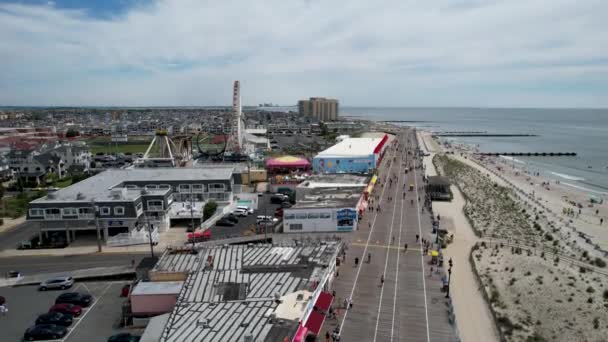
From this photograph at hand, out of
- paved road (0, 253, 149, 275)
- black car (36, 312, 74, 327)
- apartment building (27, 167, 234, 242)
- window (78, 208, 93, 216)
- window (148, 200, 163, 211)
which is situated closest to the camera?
black car (36, 312, 74, 327)

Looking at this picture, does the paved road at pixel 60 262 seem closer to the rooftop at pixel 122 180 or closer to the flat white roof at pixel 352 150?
the rooftop at pixel 122 180

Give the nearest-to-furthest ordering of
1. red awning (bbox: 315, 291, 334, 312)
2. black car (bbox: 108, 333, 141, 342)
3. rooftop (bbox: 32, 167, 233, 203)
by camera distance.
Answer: black car (bbox: 108, 333, 141, 342) < red awning (bbox: 315, 291, 334, 312) < rooftop (bbox: 32, 167, 233, 203)

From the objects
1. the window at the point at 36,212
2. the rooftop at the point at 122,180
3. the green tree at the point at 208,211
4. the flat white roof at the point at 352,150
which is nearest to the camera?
the window at the point at 36,212

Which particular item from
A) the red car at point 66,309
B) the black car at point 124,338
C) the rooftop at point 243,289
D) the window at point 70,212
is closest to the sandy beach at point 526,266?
the rooftop at point 243,289

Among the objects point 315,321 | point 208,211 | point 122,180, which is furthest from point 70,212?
point 315,321

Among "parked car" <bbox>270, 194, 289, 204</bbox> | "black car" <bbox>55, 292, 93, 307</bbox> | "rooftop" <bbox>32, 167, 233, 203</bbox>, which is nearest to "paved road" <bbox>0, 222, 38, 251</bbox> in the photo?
"rooftop" <bbox>32, 167, 233, 203</bbox>

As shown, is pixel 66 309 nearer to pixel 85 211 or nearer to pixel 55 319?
pixel 55 319

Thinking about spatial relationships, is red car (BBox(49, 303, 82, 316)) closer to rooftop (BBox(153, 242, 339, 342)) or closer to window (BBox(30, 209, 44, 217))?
rooftop (BBox(153, 242, 339, 342))
